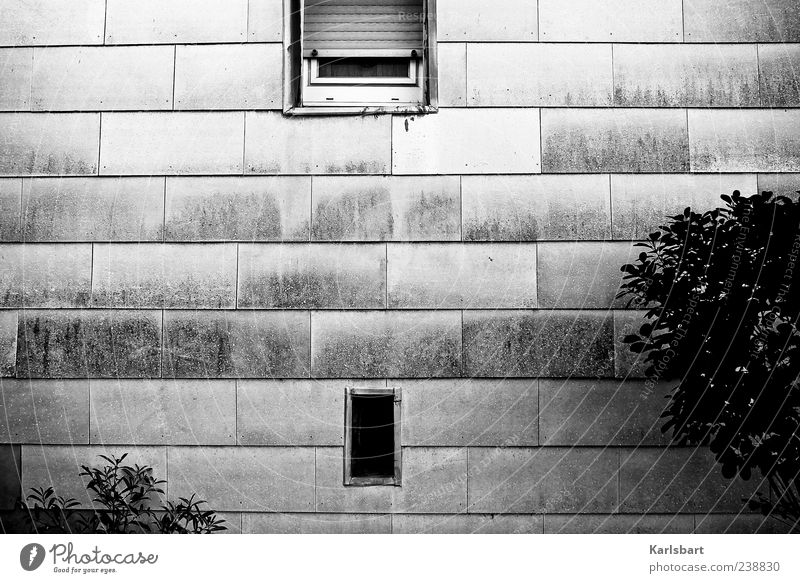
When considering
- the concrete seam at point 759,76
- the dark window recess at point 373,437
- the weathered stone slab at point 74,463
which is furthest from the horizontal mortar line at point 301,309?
the concrete seam at point 759,76

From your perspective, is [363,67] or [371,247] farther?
[363,67]

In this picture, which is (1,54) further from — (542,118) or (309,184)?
(542,118)

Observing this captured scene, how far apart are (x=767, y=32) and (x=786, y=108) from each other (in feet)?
1.63

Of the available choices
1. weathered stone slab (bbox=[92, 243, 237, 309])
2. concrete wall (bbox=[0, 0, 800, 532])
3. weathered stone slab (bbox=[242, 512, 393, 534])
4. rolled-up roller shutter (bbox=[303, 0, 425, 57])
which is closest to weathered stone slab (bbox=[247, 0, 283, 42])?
concrete wall (bbox=[0, 0, 800, 532])

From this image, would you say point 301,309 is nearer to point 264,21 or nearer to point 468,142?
point 468,142

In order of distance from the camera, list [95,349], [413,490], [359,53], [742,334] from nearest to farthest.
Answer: [742,334]
[413,490]
[95,349]
[359,53]

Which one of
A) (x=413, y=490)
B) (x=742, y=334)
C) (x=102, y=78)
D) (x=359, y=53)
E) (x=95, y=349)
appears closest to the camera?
(x=742, y=334)

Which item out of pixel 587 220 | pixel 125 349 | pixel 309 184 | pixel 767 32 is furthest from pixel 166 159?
pixel 767 32

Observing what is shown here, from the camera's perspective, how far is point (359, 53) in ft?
15.5

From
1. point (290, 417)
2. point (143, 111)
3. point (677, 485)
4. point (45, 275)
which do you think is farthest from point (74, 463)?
point (677, 485)

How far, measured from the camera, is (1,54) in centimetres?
463

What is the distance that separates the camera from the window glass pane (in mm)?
4715

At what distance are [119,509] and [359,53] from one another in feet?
10.4
